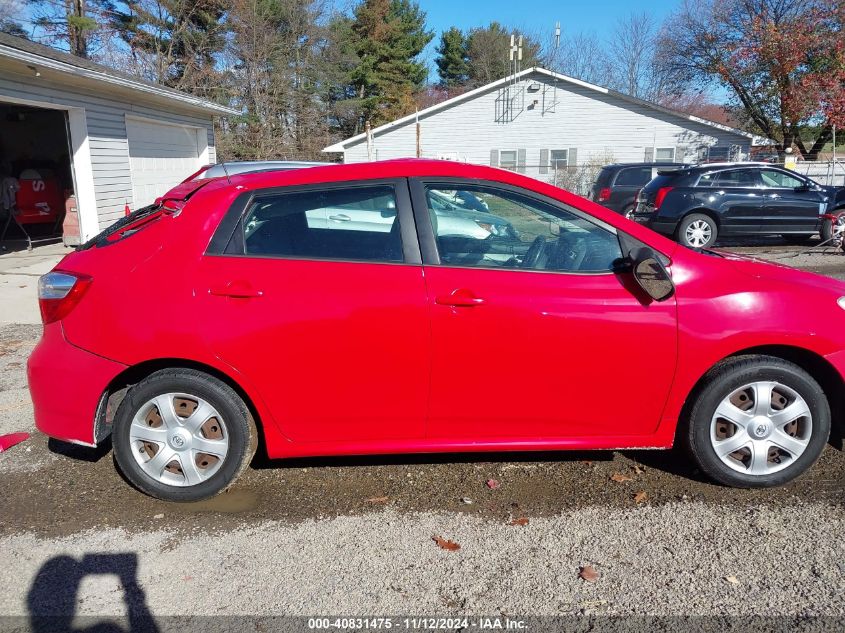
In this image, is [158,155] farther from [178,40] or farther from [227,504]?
[178,40]

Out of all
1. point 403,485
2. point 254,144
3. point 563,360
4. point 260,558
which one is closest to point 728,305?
point 563,360

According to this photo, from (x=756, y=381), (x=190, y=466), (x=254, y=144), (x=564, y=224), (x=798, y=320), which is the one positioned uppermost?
(x=254, y=144)

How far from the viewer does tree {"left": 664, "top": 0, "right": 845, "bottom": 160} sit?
95.0ft

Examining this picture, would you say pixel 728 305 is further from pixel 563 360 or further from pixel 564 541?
pixel 564 541

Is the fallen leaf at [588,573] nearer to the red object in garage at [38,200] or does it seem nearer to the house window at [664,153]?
the red object in garage at [38,200]

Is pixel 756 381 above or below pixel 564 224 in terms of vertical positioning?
below

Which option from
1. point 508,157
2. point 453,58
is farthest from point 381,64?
point 508,157

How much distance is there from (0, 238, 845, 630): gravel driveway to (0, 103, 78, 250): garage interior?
39.1ft

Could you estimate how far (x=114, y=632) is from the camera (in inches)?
99.4

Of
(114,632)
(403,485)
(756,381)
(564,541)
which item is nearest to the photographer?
(114,632)

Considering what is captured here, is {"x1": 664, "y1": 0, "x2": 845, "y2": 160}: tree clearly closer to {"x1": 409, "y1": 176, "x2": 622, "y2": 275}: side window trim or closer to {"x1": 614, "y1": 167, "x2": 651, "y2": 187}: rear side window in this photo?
{"x1": 614, "y1": 167, "x2": 651, "y2": 187}: rear side window

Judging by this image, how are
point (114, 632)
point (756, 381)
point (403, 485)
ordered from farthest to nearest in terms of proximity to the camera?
point (403, 485)
point (756, 381)
point (114, 632)

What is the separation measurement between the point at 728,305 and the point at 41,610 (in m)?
3.32

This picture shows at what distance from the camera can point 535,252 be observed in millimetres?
3393
